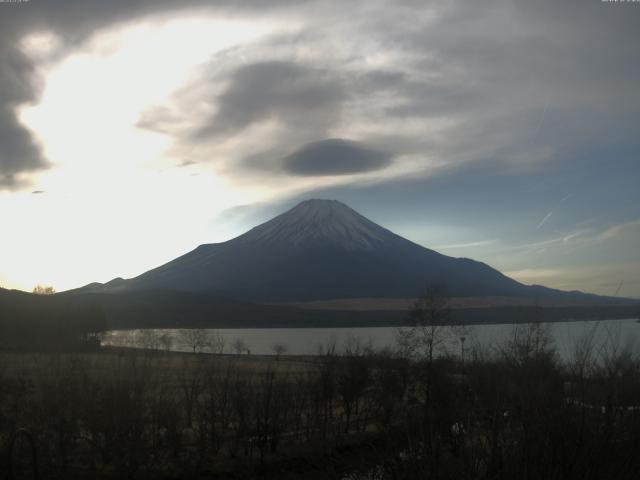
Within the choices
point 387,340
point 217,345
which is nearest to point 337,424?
point 217,345

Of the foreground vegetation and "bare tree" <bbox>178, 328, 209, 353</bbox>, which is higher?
the foreground vegetation

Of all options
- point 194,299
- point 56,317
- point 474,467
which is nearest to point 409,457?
point 474,467

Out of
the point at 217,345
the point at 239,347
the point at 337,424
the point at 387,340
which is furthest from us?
the point at 387,340

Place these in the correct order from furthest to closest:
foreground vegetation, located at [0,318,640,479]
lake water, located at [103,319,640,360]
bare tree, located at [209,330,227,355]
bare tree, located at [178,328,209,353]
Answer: bare tree, located at [178,328,209,353] → bare tree, located at [209,330,227,355] → lake water, located at [103,319,640,360] → foreground vegetation, located at [0,318,640,479]

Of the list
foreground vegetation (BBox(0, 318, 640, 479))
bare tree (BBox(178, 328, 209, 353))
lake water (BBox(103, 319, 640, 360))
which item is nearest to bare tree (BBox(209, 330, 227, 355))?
lake water (BBox(103, 319, 640, 360))

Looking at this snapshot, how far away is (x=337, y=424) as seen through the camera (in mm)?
21891

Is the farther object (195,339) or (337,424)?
(195,339)

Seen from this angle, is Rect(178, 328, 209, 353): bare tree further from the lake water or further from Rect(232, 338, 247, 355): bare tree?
Rect(232, 338, 247, 355): bare tree

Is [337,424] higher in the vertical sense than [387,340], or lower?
higher

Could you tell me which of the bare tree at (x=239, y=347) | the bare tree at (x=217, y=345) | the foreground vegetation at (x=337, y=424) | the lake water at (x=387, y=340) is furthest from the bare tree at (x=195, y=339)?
the foreground vegetation at (x=337, y=424)

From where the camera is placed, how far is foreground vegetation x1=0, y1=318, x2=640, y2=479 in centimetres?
510

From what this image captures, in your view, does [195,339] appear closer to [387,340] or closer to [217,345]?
[217,345]

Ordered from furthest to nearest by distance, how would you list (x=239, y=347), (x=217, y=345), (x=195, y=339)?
(x=195, y=339) → (x=217, y=345) → (x=239, y=347)

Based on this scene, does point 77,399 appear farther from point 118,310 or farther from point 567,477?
point 118,310
